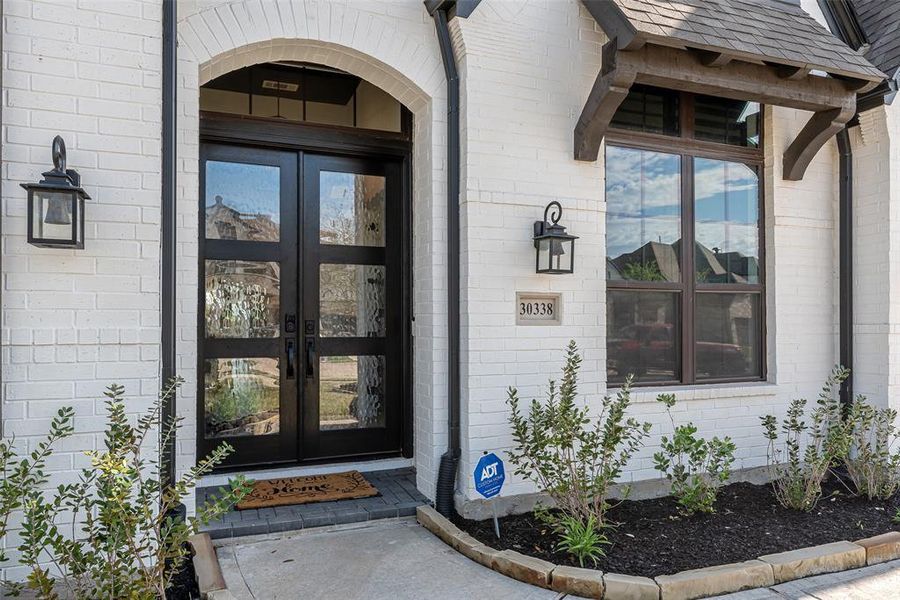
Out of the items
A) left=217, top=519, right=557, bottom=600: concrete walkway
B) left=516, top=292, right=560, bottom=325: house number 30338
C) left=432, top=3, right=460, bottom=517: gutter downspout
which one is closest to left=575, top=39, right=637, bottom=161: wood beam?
left=432, top=3, right=460, bottom=517: gutter downspout

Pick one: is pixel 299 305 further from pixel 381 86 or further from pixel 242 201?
pixel 381 86

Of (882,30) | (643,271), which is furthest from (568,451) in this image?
(882,30)

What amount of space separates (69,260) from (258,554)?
173cm

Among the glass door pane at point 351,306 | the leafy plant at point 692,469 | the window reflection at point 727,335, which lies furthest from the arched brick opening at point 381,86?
the window reflection at point 727,335

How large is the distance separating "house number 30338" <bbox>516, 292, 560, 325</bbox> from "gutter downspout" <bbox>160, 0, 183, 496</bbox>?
199 cm

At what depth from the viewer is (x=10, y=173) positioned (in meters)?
2.64

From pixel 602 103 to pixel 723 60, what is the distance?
78 cm

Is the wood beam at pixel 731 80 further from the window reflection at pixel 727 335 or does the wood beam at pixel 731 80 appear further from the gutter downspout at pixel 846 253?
the window reflection at pixel 727 335

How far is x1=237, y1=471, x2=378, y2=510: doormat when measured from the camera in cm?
368

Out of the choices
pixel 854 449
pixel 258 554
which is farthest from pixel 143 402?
pixel 854 449

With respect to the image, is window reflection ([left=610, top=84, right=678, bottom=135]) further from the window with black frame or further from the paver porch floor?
the paver porch floor

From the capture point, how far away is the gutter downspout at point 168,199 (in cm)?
297

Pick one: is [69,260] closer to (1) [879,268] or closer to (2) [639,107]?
(2) [639,107]

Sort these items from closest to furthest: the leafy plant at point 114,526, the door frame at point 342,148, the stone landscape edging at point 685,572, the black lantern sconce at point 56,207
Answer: the leafy plant at point 114,526
the black lantern sconce at point 56,207
the stone landscape edging at point 685,572
the door frame at point 342,148
